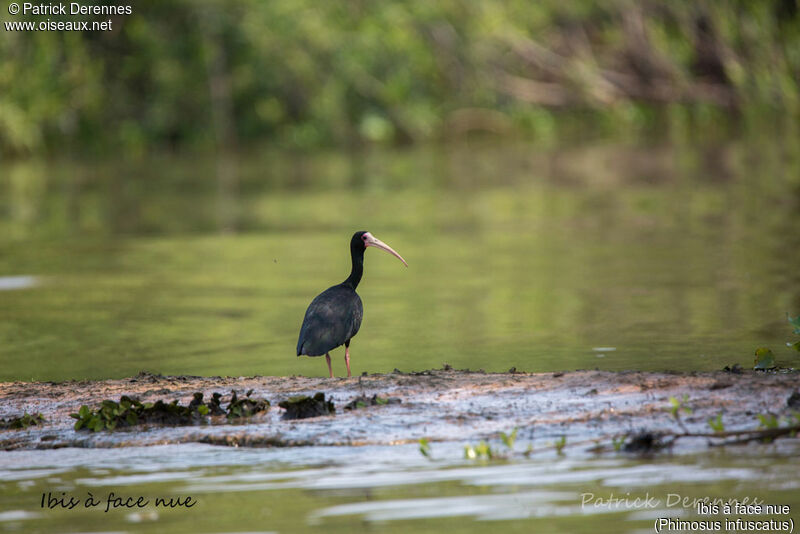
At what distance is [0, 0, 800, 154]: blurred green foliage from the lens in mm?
36281

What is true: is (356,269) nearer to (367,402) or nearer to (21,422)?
(367,402)

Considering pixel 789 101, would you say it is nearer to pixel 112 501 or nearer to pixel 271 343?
pixel 271 343

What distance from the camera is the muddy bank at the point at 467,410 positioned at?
7.34 metres

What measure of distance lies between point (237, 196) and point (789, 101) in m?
17.0

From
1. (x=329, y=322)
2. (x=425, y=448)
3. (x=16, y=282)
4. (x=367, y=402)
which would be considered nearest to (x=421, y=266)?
(x=16, y=282)

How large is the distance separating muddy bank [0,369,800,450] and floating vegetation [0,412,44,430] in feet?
0.13

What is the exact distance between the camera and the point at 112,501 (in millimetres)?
6578

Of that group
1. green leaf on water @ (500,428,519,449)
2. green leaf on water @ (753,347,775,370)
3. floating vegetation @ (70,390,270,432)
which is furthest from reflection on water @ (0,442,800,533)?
green leaf on water @ (753,347,775,370)

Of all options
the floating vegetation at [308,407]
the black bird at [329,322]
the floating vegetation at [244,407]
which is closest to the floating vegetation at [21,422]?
the floating vegetation at [244,407]

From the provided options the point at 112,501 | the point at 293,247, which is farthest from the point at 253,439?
the point at 293,247

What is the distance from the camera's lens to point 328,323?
912 cm

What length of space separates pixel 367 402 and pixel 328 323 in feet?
4.26

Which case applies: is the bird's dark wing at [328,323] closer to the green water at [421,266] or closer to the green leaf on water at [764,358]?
the green water at [421,266]

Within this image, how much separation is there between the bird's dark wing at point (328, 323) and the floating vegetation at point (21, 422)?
Result: 1.77m
